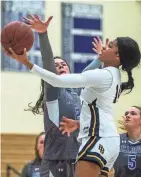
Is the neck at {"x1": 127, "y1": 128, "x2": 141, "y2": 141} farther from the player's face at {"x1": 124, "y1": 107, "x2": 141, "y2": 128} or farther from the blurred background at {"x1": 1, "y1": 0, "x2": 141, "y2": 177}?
the blurred background at {"x1": 1, "y1": 0, "x2": 141, "y2": 177}

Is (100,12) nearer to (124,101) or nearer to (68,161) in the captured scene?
(124,101)

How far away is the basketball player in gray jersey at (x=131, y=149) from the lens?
5.27 m

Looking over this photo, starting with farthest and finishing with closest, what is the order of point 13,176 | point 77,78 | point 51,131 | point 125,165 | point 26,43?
point 13,176
point 125,165
point 51,131
point 26,43
point 77,78

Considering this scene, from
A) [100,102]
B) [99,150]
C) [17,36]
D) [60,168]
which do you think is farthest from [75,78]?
[60,168]

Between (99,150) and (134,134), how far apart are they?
1588 millimetres

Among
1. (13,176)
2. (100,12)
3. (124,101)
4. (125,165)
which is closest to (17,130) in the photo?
(13,176)

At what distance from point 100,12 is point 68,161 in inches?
271

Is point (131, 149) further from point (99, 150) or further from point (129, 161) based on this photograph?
point (99, 150)

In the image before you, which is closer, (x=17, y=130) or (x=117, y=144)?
(x=117, y=144)

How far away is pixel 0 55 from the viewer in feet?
34.7

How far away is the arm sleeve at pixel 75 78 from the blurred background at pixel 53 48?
6.39 metres

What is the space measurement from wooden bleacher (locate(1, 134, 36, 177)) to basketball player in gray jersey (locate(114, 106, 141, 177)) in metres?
5.21

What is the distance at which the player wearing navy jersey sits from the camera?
380 cm

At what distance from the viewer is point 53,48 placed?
1089 centimetres
